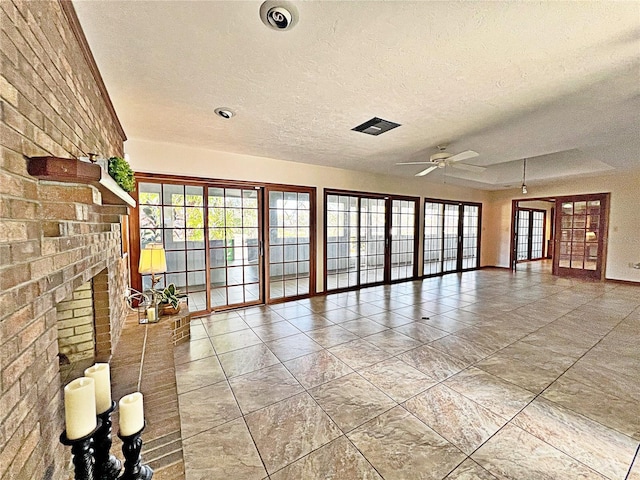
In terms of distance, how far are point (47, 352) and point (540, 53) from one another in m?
3.37

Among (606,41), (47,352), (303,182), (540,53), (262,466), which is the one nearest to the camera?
(47,352)

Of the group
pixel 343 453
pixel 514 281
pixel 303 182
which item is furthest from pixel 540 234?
pixel 343 453

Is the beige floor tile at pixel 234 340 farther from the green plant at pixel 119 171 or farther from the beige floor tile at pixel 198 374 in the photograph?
the green plant at pixel 119 171

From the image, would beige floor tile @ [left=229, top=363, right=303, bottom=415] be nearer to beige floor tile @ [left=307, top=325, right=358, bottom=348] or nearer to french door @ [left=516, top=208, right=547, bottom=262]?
beige floor tile @ [left=307, top=325, right=358, bottom=348]

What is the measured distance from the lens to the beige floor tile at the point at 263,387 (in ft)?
7.57

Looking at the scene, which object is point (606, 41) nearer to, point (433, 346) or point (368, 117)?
point (368, 117)

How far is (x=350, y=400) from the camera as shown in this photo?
7.60 feet

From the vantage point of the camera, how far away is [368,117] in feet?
10.3

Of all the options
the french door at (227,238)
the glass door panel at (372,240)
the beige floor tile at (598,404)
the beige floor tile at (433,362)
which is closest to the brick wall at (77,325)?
the french door at (227,238)

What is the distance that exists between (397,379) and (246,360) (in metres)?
1.57

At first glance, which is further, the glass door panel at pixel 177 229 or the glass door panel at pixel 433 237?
the glass door panel at pixel 433 237

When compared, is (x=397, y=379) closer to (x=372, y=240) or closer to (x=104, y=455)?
(x=104, y=455)

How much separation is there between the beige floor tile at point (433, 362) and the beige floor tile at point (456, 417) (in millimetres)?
293

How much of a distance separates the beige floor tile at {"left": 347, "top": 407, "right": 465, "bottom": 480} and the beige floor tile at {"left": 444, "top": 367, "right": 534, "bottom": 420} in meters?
0.63
